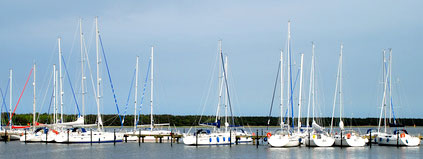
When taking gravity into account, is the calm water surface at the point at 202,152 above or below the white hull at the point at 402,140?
below

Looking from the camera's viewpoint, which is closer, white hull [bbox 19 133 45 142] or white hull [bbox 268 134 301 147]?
white hull [bbox 268 134 301 147]

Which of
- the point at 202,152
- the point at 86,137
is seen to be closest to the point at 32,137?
the point at 86,137

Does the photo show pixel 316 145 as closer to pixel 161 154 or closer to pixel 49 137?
pixel 161 154

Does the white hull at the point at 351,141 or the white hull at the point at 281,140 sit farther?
the white hull at the point at 351,141

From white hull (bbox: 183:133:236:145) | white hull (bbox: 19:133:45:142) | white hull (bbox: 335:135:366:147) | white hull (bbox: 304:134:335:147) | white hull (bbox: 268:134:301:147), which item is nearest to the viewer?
white hull (bbox: 268:134:301:147)

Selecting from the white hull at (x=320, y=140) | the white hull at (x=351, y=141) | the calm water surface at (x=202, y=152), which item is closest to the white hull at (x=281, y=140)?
the calm water surface at (x=202, y=152)

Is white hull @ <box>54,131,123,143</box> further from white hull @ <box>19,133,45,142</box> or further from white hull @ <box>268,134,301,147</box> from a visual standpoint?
white hull @ <box>268,134,301,147</box>

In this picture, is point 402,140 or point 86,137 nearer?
point 402,140

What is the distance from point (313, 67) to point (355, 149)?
12836 millimetres

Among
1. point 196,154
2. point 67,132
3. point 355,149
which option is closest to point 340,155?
point 355,149

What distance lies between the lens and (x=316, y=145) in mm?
64500

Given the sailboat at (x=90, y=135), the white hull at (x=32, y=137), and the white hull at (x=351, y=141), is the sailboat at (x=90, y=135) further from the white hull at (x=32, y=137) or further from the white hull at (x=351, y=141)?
the white hull at (x=351, y=141)

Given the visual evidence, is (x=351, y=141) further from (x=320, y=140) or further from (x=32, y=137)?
(x=32, y=137)

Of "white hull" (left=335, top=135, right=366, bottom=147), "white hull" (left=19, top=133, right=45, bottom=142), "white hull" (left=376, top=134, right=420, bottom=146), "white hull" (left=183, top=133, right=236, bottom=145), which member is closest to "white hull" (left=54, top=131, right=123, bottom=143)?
"white hull" (left=19, top=133, right=45, bottom=142)
